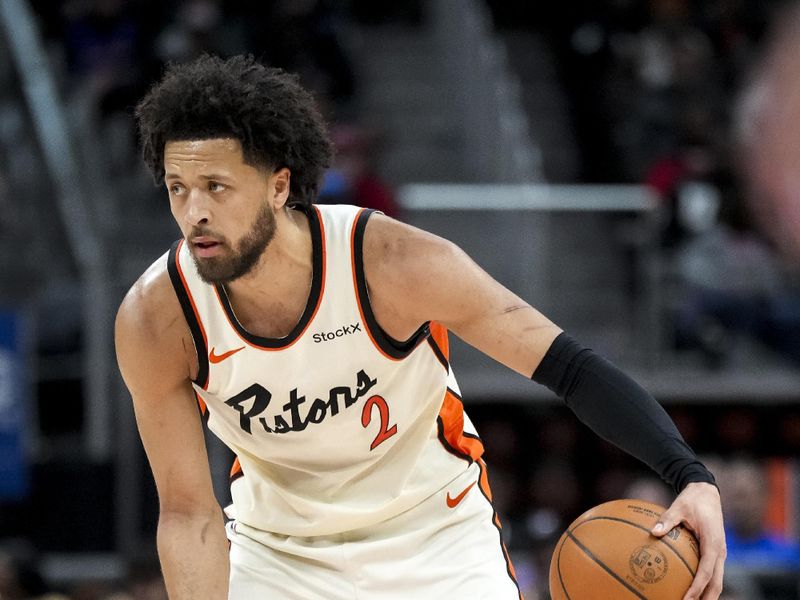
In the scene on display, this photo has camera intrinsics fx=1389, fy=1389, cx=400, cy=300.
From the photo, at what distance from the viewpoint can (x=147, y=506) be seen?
8648mm

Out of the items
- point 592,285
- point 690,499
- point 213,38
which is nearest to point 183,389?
point 690,499

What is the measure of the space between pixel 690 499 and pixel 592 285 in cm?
547

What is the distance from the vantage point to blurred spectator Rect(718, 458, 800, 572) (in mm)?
9203

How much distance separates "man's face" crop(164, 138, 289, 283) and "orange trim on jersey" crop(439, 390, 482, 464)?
0.80 m

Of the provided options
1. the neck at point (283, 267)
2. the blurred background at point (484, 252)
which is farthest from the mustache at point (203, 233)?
the blurred background at point (484, 252)

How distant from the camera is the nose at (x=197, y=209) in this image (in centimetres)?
384

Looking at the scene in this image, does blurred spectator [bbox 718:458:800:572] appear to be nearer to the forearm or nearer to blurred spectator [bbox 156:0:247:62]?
blurred spectator [bbox 156:0:247:62]

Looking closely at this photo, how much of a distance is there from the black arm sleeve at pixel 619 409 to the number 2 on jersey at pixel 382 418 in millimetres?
487

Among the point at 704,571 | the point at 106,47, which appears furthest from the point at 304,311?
the point at 106,47

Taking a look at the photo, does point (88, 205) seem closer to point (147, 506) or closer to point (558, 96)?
point (147, 506)

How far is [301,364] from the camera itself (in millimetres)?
4086

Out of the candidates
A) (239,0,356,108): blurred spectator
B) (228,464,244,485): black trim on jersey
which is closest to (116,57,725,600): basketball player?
(228,464,244,485): black trim on jersey

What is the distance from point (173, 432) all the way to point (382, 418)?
24.6 inches

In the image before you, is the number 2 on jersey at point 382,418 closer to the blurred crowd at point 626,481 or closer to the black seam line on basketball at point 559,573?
the black seam line on basketball at point 559,573
